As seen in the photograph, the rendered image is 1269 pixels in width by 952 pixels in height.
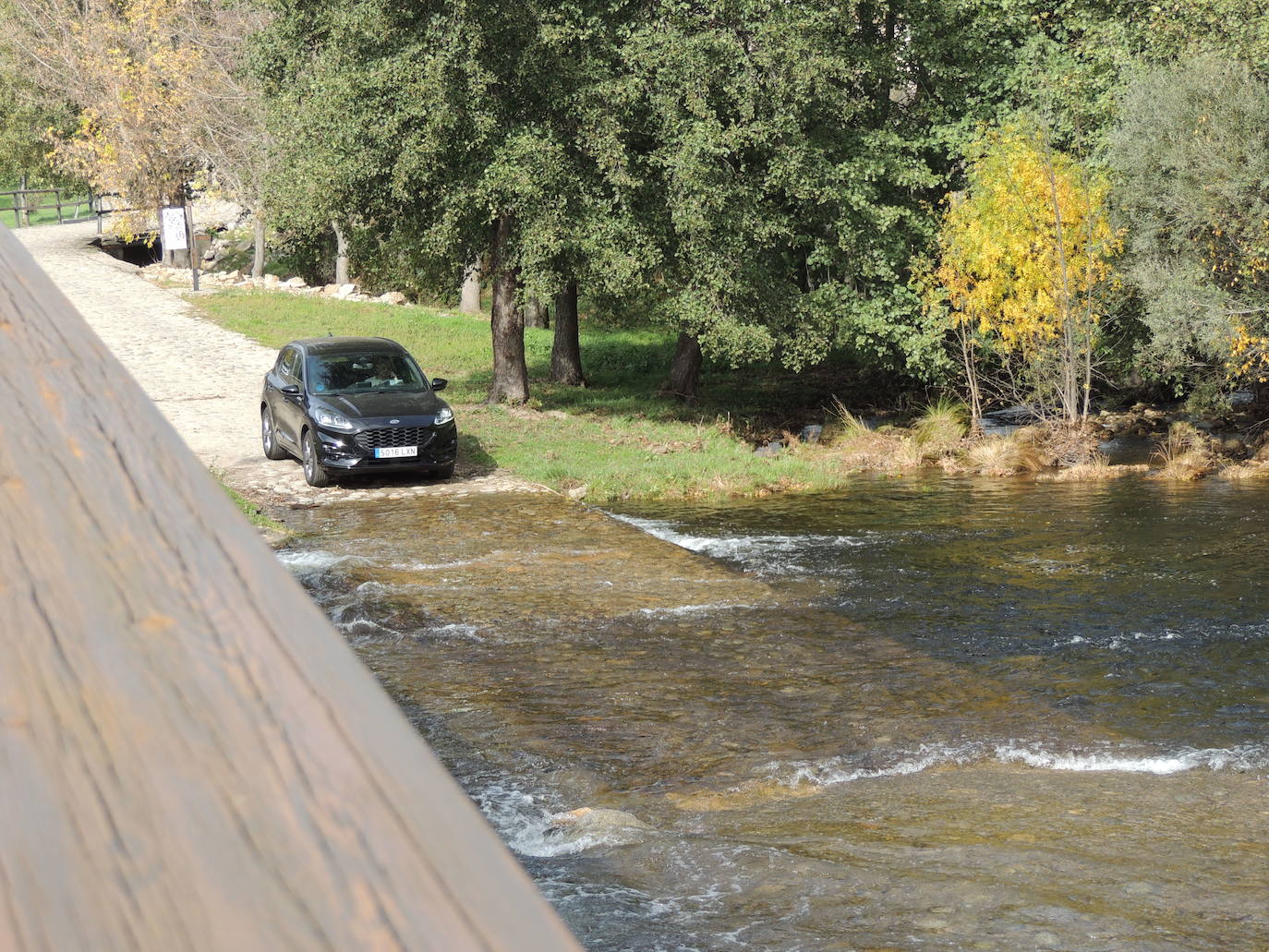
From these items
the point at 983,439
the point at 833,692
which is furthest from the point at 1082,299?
the point at 833,692

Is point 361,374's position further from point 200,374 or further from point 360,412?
point 200,374

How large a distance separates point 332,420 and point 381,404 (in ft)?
2.35

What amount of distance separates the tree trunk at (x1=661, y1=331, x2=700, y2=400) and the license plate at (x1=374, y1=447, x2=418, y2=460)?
35.8 ft

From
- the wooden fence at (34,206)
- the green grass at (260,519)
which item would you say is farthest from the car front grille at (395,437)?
the wooden fence at (34,206)

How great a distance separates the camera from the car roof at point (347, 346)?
63.3 feet

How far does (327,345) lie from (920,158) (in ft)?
44.2

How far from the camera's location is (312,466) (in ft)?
60.8

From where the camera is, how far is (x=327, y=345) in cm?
1944

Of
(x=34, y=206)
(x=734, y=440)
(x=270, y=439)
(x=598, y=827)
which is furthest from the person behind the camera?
(x=34, y=206)

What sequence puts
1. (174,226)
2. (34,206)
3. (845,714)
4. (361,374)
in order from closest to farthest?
(845,714) < (361,374) < (174,226) < (34,206)

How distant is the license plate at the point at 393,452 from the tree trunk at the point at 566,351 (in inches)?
437

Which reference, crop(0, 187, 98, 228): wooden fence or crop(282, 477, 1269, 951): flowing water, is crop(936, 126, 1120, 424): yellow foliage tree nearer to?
crop(282, 477, 1269, 951): flowing water

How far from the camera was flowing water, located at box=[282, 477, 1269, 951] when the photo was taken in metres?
6.12

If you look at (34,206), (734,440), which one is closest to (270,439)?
(734,440)
